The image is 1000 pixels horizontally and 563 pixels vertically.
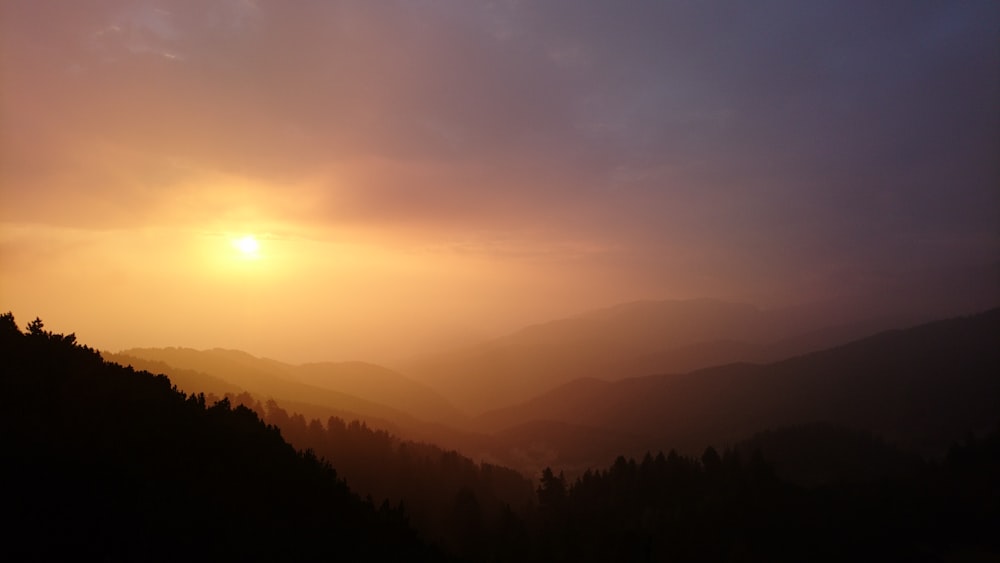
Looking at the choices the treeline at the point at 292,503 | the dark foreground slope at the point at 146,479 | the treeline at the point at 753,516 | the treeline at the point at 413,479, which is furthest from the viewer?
the treeline at the point at 413,479

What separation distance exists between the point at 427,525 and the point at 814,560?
69657 millimetres

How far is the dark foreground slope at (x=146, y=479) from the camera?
83.6 ft

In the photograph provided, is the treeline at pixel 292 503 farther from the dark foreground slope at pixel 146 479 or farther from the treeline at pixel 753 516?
the treeline at pixel 753 516

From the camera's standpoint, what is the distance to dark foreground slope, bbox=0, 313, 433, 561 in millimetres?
25469

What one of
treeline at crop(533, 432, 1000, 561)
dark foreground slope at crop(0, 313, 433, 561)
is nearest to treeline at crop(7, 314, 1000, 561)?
dark foreground slope at crop(0, 313, 433, 561)

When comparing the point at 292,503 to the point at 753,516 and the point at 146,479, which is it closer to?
the point at 146,479

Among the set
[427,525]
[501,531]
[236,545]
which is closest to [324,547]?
[236,545]

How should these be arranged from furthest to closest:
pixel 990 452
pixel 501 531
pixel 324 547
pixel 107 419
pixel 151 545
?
pixel 990 452
pixel 501 531
pixel 107 419
pixel 324 547
pixel 151 545

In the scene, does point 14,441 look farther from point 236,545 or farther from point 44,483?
point 236,545

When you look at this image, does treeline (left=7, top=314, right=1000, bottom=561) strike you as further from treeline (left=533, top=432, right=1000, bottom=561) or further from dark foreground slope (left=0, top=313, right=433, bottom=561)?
treeline (left=533, top=432, right=1000, bottom=561)

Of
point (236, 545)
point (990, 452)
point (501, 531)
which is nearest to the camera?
point (236, 545)

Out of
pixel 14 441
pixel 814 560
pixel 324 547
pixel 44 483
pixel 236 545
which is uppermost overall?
pixel 14 441

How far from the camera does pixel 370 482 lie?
137m

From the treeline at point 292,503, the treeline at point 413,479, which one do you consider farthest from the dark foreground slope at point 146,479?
the treeline at point 413,479
